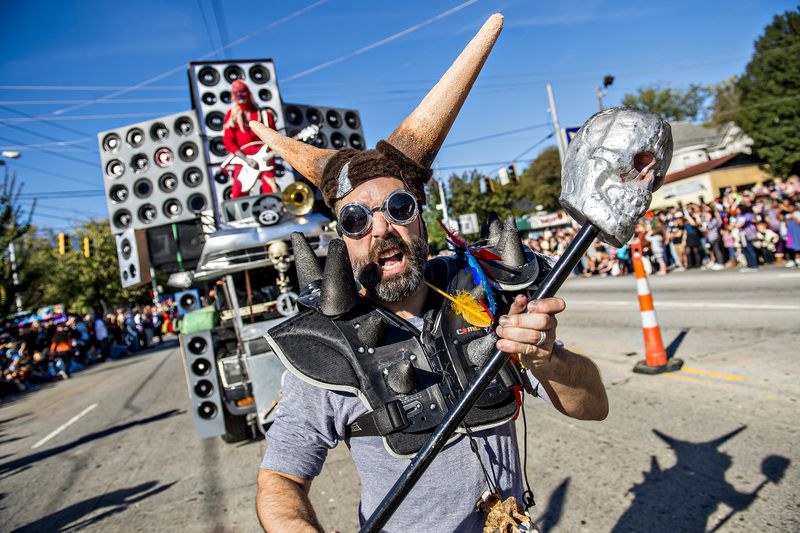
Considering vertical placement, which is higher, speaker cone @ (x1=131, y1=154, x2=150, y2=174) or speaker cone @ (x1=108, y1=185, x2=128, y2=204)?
speaker cone @ (x1=131, y1=154, x2=150, y2=174)

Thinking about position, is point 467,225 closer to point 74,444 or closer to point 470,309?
point 74,444

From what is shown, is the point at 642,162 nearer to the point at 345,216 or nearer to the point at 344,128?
the point at 345,216

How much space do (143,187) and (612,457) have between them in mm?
6750

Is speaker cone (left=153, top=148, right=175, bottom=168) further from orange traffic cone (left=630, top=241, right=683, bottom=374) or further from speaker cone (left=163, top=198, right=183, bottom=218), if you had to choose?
orange traffic cone (left=630, top=241, right=683, bottom=374)

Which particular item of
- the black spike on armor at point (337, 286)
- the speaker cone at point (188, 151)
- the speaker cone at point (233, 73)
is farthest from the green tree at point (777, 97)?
the black spike on armor at point (337, 286)

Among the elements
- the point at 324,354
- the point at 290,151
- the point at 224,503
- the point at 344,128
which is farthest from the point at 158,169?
the point at 324,354

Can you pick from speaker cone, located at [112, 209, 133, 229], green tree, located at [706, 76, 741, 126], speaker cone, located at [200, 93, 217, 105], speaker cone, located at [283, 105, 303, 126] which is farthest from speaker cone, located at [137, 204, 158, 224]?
green tree, located at [706, 76, 741, 126]

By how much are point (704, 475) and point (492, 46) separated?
337cm

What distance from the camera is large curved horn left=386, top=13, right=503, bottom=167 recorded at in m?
1.69

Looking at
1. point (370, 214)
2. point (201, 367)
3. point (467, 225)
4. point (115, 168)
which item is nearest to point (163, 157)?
→ point (115, 168)

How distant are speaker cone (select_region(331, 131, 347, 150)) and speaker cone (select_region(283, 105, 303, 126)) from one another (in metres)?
0.58

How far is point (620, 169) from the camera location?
119 centimetres

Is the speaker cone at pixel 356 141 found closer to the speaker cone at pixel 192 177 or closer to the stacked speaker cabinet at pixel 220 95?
the stacked speaker cabinet at pixel 220 95

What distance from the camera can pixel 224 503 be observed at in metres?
4.83
